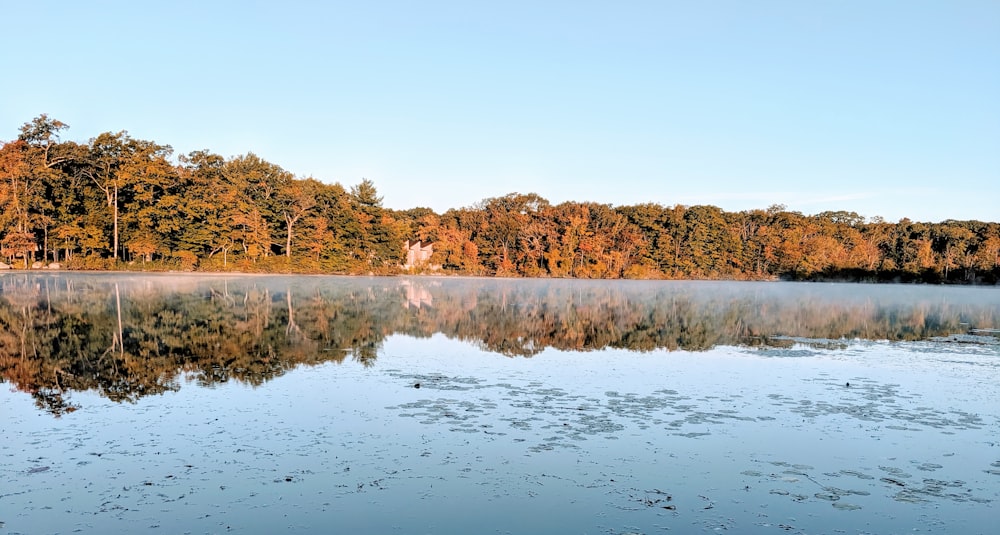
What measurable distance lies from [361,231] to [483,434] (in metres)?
59.5

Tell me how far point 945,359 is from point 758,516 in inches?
425

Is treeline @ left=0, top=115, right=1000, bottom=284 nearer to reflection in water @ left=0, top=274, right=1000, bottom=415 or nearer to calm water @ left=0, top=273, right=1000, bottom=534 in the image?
reflection in water @ left=0, top=274, right=1000, bottom=415

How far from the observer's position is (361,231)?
212ft

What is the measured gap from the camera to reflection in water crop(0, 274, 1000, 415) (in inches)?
400

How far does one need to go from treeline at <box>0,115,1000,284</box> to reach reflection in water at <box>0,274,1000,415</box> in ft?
89.9

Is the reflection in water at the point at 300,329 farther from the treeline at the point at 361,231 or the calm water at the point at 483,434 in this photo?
the treeline at the point at 361,231

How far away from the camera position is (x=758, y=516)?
4.88m

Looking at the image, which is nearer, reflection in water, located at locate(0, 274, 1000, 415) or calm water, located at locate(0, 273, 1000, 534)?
calm water, located at locate(0, 273, 1000, 534)

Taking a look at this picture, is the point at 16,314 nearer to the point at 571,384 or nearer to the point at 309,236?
the point at 571,384

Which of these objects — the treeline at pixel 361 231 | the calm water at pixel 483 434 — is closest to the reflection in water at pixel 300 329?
the calm water at pixel 483 434

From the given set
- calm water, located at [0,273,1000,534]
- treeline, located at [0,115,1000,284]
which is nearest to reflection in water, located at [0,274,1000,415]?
calm water, located at [0,273,1000,534]

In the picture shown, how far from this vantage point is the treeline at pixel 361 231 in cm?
5106

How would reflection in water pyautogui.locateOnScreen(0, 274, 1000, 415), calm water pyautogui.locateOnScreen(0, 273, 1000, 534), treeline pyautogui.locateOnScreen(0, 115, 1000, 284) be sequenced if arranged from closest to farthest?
calm water pyautogui.locateOnScreen(0, 273, 1000, 534) < reflection in water pyautogui.locateOnScreen(0, 274, 1000, 415) < treeline pyautogui.locateOnScreen(0, 115, 1000, 284)

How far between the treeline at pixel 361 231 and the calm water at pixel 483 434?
42.2 m
